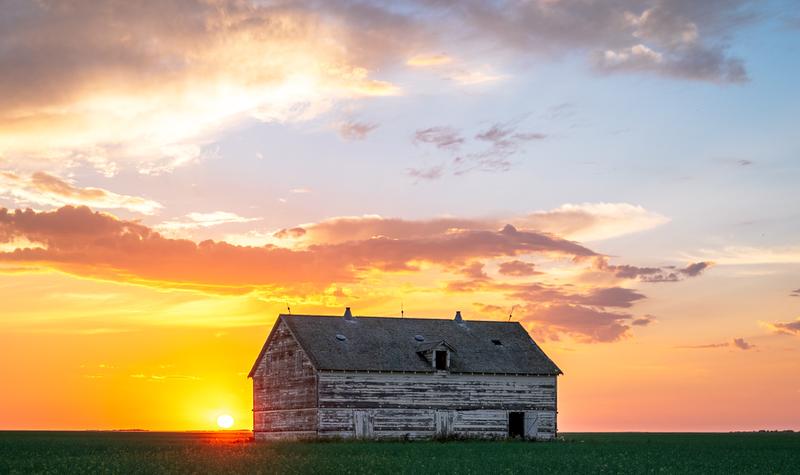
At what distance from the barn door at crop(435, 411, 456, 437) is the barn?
0.20ft

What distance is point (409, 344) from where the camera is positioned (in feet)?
226

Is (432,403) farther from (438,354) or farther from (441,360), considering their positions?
(438,354)

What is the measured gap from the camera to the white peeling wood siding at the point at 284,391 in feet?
212

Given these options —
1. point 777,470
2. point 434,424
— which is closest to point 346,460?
point 777,470

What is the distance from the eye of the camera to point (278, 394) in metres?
68.4

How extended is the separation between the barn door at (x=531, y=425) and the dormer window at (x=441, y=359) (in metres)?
6.66

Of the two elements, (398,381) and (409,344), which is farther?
(409,344)

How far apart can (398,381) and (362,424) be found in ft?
12.1

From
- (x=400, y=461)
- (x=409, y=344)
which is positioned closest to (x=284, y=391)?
(x=409, y=344)

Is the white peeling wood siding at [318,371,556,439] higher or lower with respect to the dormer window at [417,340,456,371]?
lower

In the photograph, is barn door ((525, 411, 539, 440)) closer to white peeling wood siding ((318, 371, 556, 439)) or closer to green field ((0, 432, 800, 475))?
white peeling wood siding ((318, 371, 556, 439))

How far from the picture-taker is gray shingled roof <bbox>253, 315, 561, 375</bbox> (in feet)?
216

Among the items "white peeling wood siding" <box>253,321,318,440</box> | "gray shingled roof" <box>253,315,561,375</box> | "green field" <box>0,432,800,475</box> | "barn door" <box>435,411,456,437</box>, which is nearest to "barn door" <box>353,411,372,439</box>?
"white peeling wood siding" <box>253,321,318,440</box>

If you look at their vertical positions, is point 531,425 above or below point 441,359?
below
